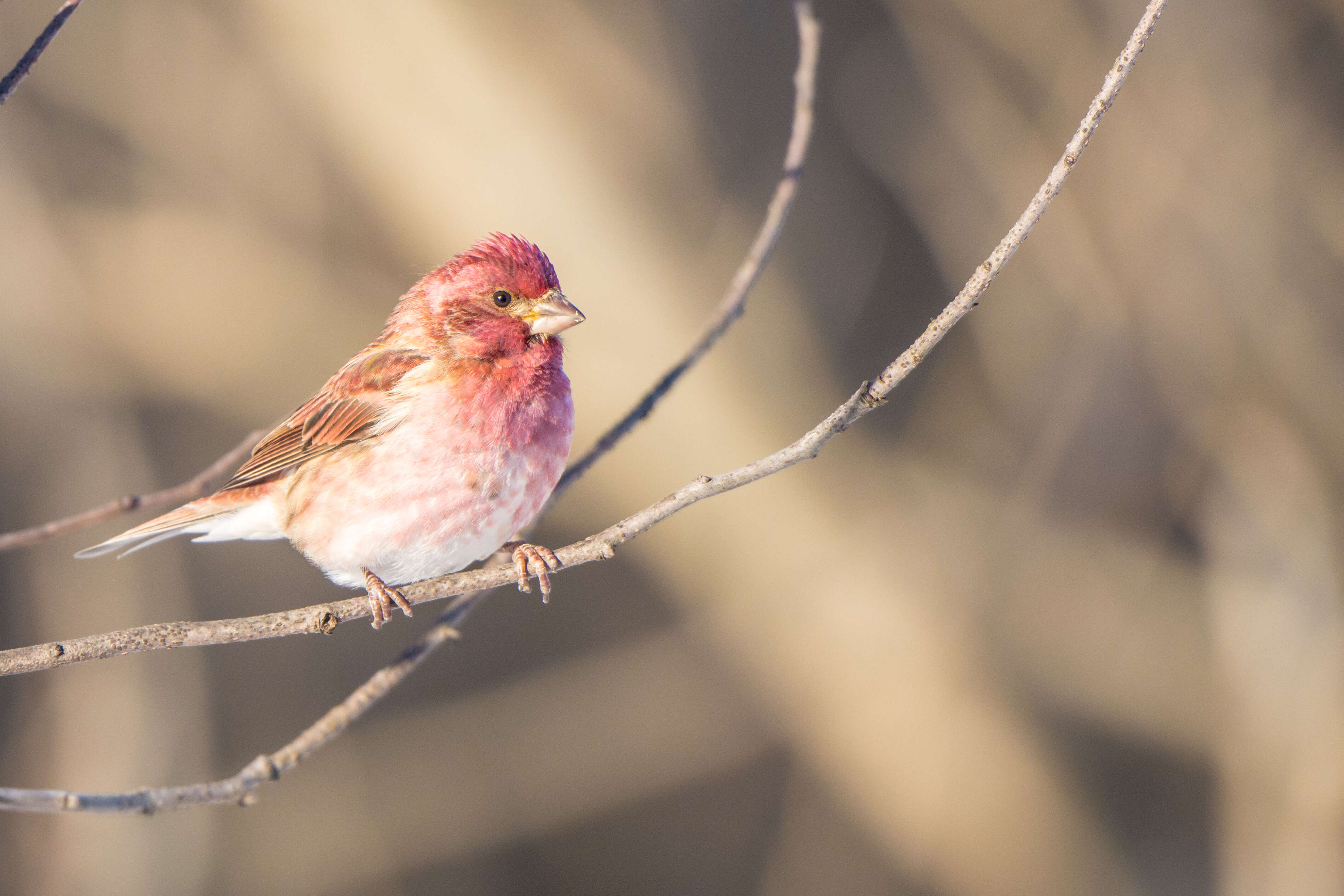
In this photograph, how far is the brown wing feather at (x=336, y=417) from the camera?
2.74 metres

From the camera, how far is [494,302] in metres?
2.57

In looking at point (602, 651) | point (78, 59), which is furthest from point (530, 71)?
point (602, 651)

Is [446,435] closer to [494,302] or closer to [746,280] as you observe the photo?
[494,302]

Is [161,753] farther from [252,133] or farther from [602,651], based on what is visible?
[252,133]

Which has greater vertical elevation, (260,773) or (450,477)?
(450,477)

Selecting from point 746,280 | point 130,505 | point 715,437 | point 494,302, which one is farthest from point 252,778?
point 715,437

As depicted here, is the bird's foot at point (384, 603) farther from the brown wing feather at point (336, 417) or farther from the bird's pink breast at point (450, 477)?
the brown wing feather at point (336, 417)

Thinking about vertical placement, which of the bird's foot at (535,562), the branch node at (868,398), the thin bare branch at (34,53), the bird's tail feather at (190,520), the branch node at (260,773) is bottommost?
the branch node at (260,773)

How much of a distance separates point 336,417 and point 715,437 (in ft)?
13.5

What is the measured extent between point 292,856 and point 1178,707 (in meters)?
5.86

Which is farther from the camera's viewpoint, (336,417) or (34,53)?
(336,417)

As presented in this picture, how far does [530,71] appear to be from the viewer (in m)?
6.96

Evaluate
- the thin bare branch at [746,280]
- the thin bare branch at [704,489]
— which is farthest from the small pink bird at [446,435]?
the thin bare branch at [704,489]

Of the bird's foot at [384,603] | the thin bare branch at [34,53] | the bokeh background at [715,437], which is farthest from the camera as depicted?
the bokeh background at [715,437]
